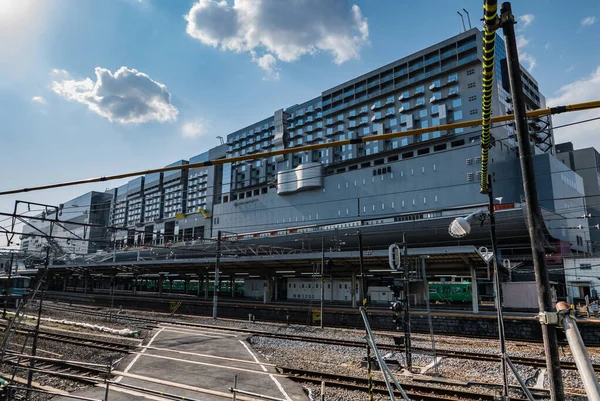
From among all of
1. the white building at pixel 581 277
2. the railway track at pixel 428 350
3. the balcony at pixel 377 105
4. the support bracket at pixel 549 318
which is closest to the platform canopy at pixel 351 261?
the railway track at pixel 428 350

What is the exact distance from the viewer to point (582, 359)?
2.97 m

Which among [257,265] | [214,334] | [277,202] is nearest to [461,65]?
[277,202]

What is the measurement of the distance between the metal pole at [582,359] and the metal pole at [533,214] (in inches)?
23.0

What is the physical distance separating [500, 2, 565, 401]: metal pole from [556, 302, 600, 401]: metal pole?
1.92 ft

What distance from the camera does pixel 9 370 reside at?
47.4 feet

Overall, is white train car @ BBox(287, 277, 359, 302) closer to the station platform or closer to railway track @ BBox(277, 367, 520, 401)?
the station platform

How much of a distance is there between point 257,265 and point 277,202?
43164 millimetres

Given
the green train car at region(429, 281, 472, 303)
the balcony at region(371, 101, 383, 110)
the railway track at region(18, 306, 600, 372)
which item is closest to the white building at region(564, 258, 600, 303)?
the green train car at region(429, 281, 472, 303)

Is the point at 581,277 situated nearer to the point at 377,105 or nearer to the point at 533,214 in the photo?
the point at 377,105

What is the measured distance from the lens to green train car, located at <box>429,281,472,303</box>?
4286cm

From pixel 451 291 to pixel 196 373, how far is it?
36.9 m

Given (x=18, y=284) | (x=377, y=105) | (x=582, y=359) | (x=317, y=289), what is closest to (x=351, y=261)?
(x=317, y=289)

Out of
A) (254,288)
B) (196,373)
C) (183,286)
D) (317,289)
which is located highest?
(317,289)

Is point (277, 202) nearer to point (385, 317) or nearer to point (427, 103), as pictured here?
point (427, 103)
